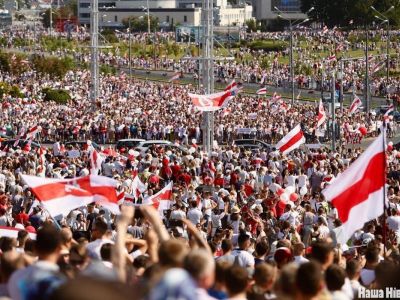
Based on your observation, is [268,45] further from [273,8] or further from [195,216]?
[195,216]

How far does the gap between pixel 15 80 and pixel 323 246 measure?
69.0 meters

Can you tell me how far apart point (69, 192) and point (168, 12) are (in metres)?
155

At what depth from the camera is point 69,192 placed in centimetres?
1385

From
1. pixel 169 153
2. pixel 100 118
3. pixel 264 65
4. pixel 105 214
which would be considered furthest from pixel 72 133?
pixel 264 65

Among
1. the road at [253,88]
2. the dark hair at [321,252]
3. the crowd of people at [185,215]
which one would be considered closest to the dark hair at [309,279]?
the crowd of people at [185,215]

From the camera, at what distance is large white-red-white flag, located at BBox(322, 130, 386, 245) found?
12781 millimetres

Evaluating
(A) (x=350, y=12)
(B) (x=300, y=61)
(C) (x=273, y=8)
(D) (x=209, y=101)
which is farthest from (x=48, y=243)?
(C) (x=273, y=8)

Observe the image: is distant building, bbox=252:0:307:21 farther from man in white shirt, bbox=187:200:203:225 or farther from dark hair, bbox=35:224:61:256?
dark hair, bbox=35:224:61:256

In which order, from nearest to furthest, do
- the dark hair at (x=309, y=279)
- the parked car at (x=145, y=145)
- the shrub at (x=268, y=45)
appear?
the dark hair at (x=309, y=279)
the parked car at (x=145, y=145)
the shrub at (x=268, y=45)

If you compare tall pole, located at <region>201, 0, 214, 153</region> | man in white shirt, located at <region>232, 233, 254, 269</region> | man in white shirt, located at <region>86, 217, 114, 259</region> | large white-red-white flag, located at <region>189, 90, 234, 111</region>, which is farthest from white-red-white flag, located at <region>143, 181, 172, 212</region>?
tall pole, located at <region>201, 0, 214, 153</region>

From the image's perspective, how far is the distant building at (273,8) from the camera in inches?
6031

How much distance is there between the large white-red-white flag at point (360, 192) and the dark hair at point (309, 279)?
4.10 m

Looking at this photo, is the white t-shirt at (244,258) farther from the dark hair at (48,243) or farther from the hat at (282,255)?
the dark hair at (48,243)

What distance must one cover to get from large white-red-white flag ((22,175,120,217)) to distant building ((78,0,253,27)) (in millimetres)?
146357
